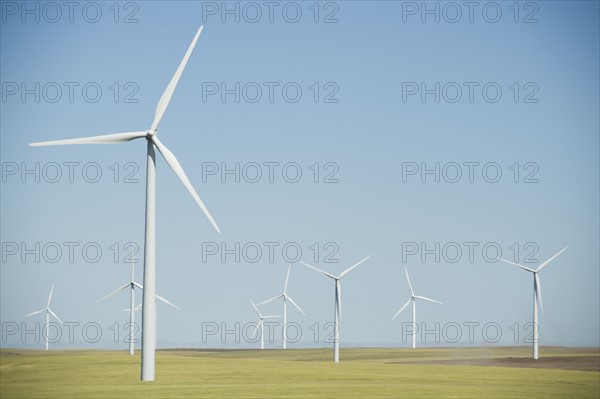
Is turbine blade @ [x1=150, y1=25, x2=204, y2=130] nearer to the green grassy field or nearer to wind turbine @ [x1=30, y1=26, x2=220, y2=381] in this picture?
wind turbine @ [x1=30, y1=26, x2=220, y2=381]

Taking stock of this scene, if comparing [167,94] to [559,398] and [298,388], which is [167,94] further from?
[559,398]

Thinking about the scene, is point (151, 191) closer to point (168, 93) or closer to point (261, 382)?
point (168, 93)

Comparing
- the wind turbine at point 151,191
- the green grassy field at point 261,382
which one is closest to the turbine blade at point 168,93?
the wind turbine at point 151,191

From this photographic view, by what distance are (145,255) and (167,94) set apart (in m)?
10.4

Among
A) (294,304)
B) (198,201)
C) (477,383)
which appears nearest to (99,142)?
(198,201)

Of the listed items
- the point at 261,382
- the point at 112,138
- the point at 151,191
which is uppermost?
the point at 112,138

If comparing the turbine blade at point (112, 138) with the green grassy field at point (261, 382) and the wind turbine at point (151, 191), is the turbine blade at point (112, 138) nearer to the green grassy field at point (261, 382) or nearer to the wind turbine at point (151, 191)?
the wind turbine at point (151, 191)

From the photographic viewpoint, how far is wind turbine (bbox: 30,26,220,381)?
57.3 meters

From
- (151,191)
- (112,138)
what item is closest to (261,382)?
(151,191)

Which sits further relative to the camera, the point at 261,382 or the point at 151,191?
the point at 261,382

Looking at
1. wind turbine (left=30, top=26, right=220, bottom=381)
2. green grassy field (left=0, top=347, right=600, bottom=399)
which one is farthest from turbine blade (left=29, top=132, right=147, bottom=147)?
green grassy field (left=0, top=347, right=600, bottom=399)

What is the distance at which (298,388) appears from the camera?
2293 inches

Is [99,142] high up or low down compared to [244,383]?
up

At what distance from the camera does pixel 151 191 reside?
2301 inches
